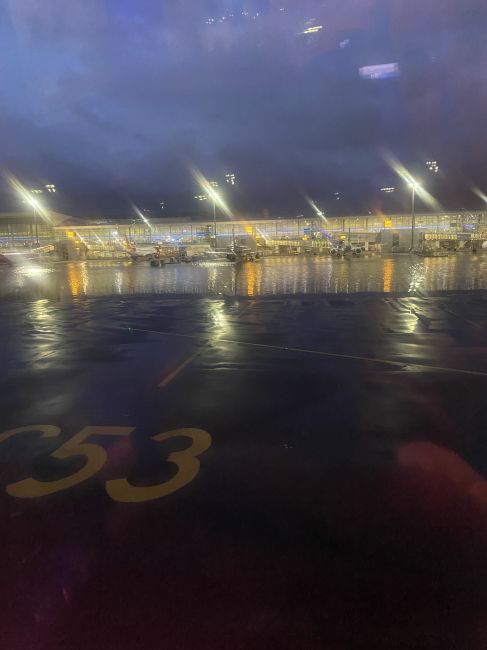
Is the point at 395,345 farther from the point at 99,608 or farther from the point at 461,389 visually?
the point at 99,608

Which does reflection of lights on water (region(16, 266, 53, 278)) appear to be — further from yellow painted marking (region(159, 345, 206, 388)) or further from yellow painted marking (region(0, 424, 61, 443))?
yellow painted marking (region(0, 424, 61, 443))

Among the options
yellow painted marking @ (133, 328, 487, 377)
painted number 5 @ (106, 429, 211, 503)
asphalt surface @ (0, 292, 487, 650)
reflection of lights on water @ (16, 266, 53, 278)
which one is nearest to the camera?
asphalt surface @ (0, 292, 487, 650)

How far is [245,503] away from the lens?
4.26m

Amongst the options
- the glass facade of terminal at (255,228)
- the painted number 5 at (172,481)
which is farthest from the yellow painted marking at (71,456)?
the glass facade of terminal at (255,228)

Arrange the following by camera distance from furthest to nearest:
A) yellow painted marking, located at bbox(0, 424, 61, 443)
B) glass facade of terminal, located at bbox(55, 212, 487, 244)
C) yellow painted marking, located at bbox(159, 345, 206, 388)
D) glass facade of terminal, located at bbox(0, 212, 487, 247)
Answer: glass facade of terminal, located at bbox(55, 212, 487, 244), glass facade of terminal, located at bbox(0, 212, 487, 247), yellow painted marking, located at bbox(159, 345, 206, 388), yellow painted marking, located at bbox(0, 424, 61, 443)

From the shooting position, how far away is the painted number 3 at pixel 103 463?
14.9ft

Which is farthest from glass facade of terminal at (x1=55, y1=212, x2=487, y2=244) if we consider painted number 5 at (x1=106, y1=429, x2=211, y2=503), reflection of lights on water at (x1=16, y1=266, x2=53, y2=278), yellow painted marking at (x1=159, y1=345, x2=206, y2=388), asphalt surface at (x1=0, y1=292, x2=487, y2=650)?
painted number 5 at (x1=106, y1=429, x2=211, y2=503)

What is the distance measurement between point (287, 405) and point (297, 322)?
7216 millimetres

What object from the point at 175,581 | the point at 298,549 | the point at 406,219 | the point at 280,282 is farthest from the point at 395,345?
the point at 406,219

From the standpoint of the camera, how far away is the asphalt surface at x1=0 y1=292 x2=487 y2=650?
117 inches

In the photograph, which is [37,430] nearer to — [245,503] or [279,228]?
[245,503]

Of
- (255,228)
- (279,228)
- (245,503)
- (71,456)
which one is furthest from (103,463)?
(279,228)

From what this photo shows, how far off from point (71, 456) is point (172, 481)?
52.2 inches

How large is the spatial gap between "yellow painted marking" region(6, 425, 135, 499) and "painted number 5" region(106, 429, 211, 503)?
15.2 inches
